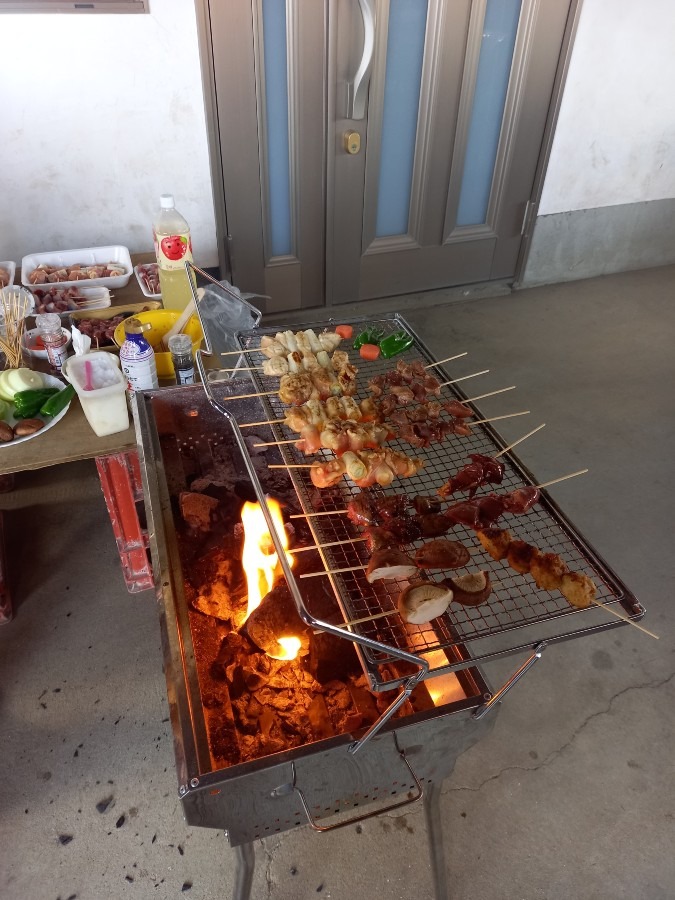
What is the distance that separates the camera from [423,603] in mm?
1670

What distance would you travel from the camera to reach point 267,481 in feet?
8.61

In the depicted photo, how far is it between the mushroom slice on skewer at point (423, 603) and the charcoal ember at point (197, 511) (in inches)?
36.7

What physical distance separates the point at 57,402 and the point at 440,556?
5.59 feet

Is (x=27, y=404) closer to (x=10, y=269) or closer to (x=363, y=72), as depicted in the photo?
(x=10, y=269)

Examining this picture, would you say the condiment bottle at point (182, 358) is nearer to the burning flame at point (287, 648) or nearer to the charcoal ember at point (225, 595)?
the charcoal ember at point (225, 595)

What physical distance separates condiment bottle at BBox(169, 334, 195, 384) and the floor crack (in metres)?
2.09

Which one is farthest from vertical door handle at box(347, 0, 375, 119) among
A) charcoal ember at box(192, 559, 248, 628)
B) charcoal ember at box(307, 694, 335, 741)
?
charcoal ember at box(307, 694, 335, 741)

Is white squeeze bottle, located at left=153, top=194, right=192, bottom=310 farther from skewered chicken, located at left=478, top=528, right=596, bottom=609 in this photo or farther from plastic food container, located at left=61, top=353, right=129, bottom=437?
skewered chicken, located at left=478, top=528, right=596, bottom=609

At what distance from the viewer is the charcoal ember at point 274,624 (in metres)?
2.05

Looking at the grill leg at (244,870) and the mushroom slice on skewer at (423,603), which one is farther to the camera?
the grill leg at (244,870)

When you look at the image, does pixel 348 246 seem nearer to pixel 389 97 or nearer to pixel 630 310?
pixel 389 97

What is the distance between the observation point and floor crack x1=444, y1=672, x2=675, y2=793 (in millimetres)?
2648

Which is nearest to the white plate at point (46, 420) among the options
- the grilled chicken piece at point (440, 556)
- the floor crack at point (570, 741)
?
the grilled chicken piece at point (440, 556)

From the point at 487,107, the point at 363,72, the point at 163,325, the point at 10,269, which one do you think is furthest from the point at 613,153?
the point at 10,269
